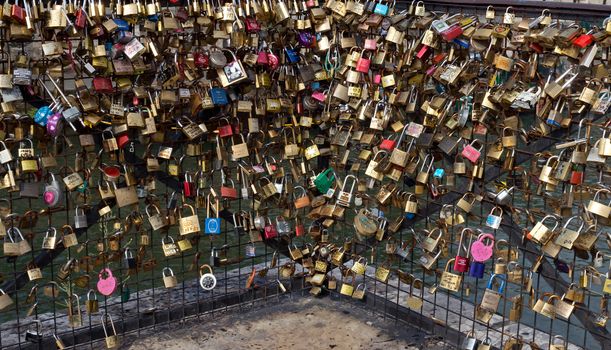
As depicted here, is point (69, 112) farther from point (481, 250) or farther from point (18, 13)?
point (481, 250)

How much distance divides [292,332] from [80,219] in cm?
141

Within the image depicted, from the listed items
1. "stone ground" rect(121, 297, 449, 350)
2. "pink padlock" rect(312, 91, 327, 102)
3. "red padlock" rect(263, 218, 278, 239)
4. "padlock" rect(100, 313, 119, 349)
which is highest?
"pink padlock" rect(312, 91, 327, 102)

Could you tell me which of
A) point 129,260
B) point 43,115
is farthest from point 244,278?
point 43,115

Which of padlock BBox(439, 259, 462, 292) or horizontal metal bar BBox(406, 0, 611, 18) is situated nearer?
horizontal metal bar BBox(406, 0, 611, 18)

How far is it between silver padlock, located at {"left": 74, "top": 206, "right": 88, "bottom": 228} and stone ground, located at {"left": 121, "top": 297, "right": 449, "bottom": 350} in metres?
0.77

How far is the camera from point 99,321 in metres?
4.92

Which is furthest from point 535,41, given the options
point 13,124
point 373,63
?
point 13,124

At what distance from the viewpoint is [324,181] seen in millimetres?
5230

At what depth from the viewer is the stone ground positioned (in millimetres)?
4863

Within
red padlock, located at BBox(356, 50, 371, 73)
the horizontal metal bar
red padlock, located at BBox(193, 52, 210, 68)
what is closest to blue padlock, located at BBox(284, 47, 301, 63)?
red padlock, located at BBox(356, 50, 371, 73)

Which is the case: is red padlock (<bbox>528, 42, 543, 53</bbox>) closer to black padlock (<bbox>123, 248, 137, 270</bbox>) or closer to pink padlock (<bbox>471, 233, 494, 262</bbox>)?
pink padlock (<bbox>471, 233, 494, 262</bbox>)

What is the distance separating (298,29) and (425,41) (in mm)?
897

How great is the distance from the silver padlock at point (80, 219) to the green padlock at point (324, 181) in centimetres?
142

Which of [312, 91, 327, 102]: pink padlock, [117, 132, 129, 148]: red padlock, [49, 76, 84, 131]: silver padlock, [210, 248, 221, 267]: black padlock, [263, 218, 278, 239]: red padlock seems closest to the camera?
[49, 76, 84, 131]: silver padlock
